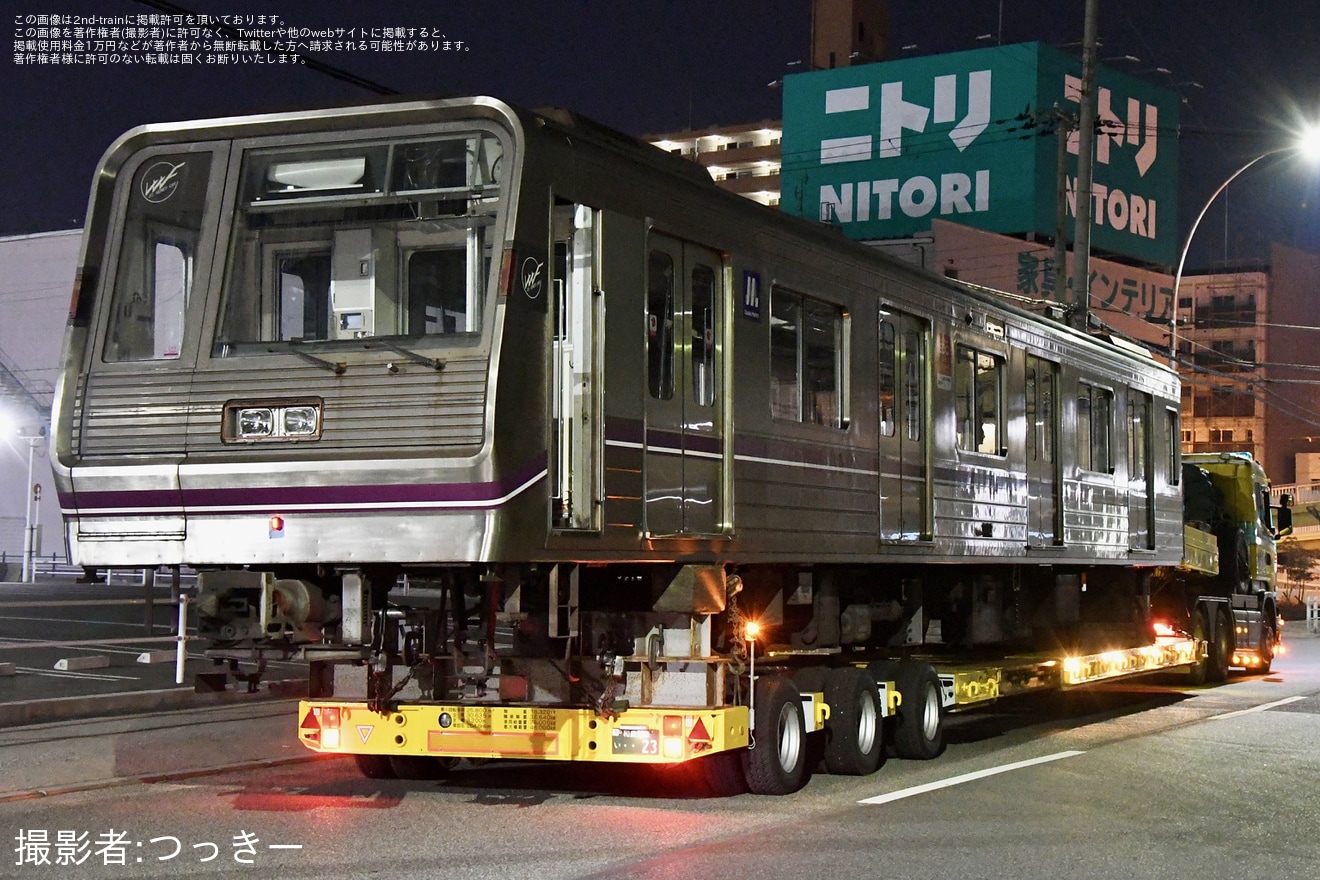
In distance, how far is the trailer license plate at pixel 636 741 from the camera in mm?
10188

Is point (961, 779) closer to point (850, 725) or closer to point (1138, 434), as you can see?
point (850, 725)

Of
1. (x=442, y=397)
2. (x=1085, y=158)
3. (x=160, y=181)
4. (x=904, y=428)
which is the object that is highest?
(x=1085, y=158)

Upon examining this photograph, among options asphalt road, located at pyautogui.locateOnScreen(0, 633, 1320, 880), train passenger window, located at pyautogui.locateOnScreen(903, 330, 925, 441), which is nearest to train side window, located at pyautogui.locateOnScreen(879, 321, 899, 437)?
train passenger window, located at pyautogui.locateOnScreen(903, 330, 925, 441)

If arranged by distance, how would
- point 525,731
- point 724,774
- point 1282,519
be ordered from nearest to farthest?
point 525,731 → point 724,774 → point 1282,519

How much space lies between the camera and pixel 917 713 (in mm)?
13523

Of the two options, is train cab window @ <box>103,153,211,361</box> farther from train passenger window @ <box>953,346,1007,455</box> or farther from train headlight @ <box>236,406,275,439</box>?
train passenger window @ <box>953,346,1007,455</box>

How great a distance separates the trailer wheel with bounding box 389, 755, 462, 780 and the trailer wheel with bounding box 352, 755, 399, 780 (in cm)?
3

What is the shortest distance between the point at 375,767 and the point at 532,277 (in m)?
4.48

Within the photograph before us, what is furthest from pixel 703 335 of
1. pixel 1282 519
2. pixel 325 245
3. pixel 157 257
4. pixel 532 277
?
pixel 1282 519

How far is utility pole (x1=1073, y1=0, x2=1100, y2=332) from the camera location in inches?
1072

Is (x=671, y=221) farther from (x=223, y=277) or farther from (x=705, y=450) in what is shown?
(x=223, y=277)

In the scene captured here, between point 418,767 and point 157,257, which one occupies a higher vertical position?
point 157,257

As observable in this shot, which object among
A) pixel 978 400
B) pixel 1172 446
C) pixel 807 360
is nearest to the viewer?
pixel 807 360

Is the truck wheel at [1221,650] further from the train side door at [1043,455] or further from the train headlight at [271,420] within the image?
the train headlight at [271,420]
